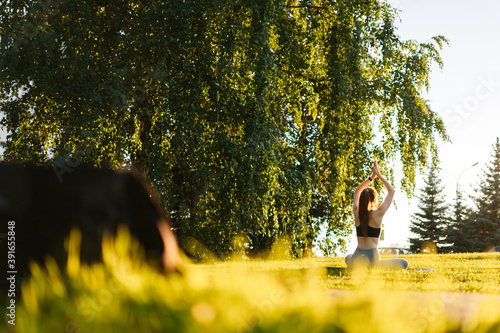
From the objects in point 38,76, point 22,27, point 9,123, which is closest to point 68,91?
point 38,76

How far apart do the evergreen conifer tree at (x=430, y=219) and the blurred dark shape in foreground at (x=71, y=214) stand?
3708cm

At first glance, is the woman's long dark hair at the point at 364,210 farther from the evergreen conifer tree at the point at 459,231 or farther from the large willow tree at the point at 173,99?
the evergreen conifer tree at the point at 459,231

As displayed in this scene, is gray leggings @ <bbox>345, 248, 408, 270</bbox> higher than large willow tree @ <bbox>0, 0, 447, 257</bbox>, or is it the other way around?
large willow tree @ <bbox>0, 0, 447, 257</bbox>

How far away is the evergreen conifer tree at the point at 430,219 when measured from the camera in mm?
37156

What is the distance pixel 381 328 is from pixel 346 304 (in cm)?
32

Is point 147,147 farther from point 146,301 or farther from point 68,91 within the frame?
point 146,301

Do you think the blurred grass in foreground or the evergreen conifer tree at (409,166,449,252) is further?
the evergreen conifer tree at (409,166,449,252)

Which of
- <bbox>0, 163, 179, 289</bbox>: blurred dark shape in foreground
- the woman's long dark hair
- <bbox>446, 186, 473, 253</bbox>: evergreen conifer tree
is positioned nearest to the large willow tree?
the woman's long dark hair

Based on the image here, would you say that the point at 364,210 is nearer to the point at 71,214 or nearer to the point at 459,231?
the point at 71,214

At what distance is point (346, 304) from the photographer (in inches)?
62.2

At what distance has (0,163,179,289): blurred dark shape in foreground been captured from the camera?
2594 millimetres

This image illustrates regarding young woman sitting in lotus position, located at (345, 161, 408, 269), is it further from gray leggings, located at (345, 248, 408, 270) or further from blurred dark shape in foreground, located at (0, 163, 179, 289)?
blurred dark shape in foreground, located at (0, 163, 179, 289)

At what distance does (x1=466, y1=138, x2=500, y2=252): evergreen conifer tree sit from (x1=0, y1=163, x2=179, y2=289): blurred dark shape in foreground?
37571 millimetres

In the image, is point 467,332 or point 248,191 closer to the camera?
point 467,332
